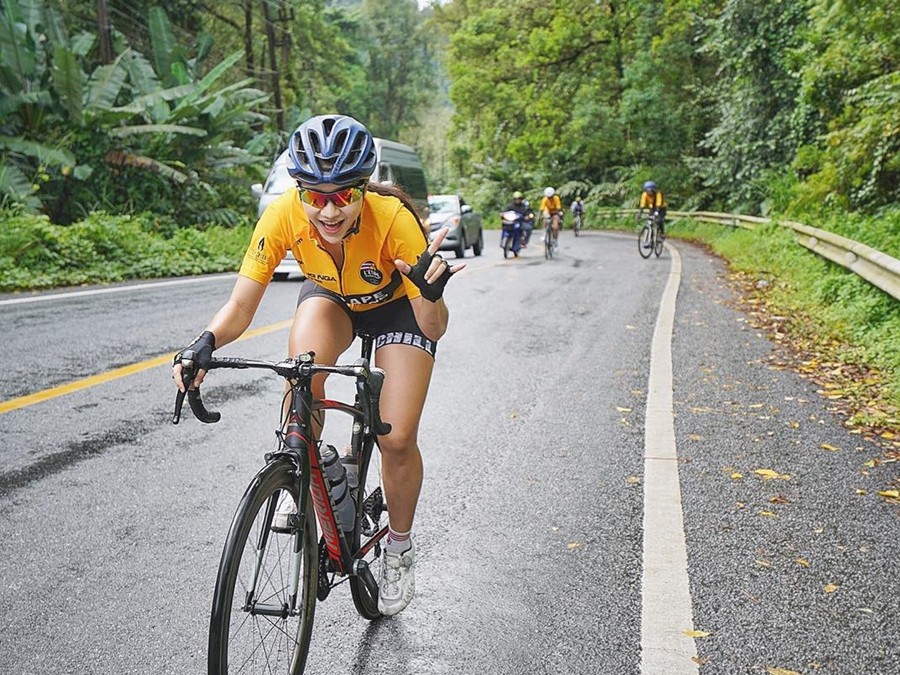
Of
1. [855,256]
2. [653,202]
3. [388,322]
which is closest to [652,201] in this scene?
[653,202]

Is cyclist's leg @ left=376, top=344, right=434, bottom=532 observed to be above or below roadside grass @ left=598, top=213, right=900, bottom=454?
above

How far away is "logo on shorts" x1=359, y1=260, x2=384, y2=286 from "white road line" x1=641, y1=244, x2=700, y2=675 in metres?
1.64

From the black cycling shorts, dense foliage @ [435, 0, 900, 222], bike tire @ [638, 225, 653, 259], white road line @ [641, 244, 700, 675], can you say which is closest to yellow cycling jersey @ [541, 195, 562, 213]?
bike tire @ [638, 225, 653, 259]

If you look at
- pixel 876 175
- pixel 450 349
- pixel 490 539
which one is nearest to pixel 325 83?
pixel 876 175

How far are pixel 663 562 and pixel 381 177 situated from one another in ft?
43.3

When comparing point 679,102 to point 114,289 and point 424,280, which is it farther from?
point 424,280

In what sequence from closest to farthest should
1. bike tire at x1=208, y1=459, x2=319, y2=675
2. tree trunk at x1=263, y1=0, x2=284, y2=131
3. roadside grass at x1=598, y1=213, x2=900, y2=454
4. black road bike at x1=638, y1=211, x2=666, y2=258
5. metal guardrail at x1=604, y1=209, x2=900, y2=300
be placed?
bike tire at x1=208, y1=459, x2=319, y2=675, roadside grass at x1=598, y1=213, x2=900, y2=454, metal guardrail at x1=604, y1=209, x2=900, y2=300, black road bike at x1=638, y1=211, x2=666, y2=258, tree trunk at x1=263, y1=0, x2=284, y2=131

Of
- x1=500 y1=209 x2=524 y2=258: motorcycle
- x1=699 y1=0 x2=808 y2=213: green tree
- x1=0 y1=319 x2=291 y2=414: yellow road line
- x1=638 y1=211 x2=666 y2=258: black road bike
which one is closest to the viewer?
x1=0 y1=319 x2=291 y2=414: yellow road line

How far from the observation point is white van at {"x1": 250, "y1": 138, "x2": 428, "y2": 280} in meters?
14.5

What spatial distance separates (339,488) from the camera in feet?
9.48

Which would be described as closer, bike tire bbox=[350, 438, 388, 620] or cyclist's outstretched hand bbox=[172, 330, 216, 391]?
cyclist's outstretched hand bbox=[172, 330, 216, 391]

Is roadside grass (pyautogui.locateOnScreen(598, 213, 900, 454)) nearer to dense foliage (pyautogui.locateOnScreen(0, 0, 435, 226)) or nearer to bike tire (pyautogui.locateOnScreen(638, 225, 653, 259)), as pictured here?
bike tire (pyautogui.locateOnScreen(638, 225, 653, 259))

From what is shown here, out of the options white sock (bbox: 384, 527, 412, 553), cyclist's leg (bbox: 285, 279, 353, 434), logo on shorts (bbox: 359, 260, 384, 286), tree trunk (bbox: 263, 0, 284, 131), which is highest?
tree trunk (bbox: 263, 0, 284, 131)

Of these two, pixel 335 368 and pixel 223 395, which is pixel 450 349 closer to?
pixel 223 395
